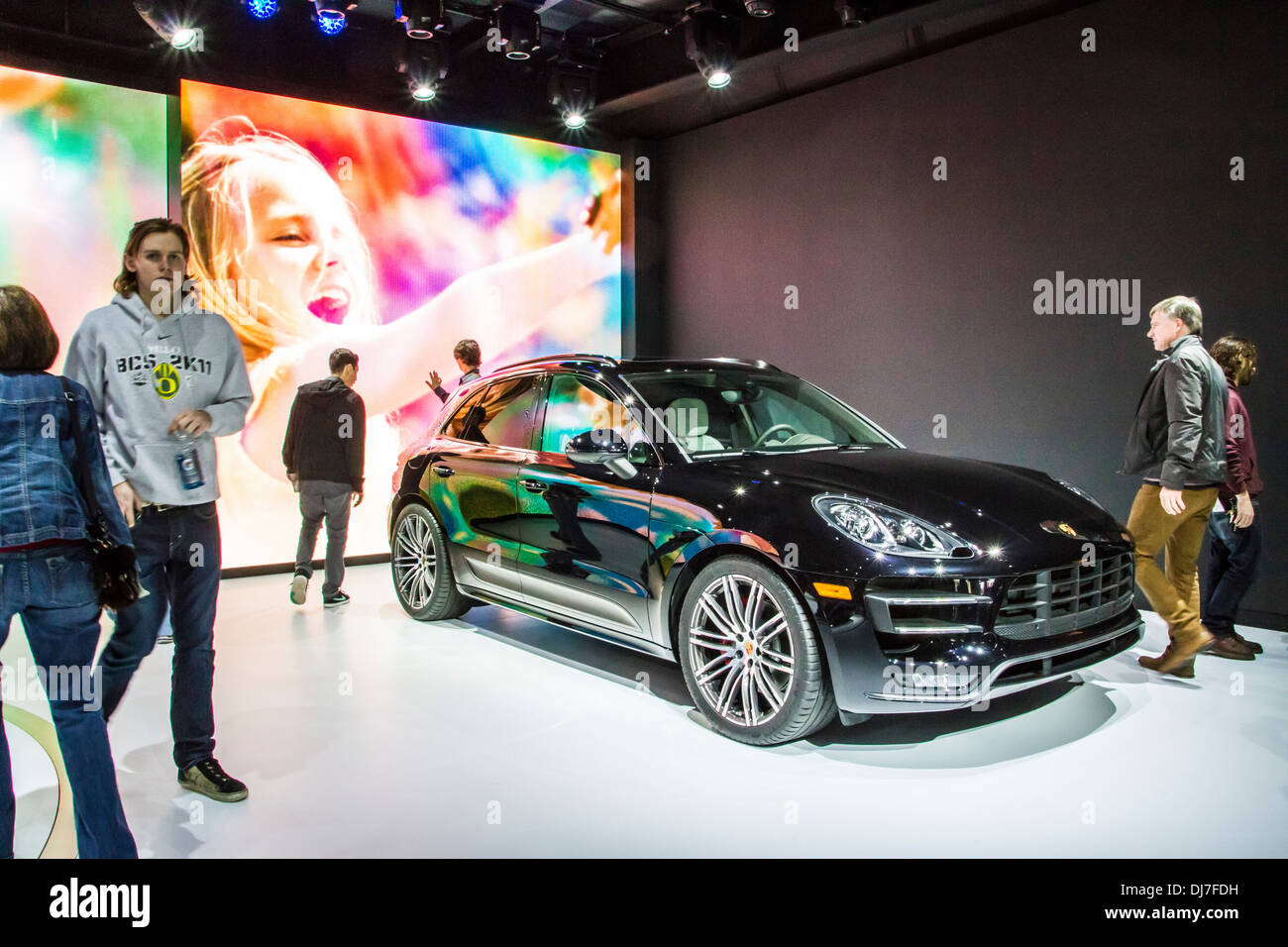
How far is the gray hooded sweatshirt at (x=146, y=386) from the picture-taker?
2.90m

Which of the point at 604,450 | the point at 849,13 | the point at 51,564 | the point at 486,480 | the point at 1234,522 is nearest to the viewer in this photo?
the point at 51,564

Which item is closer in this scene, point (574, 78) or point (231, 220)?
point (231, 220)

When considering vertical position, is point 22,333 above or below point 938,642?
above

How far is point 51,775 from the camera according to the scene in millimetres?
3365

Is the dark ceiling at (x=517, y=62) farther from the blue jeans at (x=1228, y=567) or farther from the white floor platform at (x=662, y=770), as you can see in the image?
the white floor platform at (x=662, y=770)

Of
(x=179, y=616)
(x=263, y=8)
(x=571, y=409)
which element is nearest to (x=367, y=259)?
(x=263, y=8)

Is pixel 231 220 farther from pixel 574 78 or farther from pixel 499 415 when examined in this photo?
pixel 499 415

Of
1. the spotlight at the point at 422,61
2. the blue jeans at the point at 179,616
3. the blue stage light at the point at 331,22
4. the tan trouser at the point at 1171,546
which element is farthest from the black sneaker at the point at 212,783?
the spotlight at the point at 422,61

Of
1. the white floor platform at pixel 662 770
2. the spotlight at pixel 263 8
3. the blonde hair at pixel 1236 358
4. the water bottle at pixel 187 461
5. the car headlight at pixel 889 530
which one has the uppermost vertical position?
the spotlight at pixel 263 8

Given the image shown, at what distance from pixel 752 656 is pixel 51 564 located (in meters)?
2.19

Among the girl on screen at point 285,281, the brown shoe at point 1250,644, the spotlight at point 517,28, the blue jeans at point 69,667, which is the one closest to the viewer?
the blue jeans at point 69,667

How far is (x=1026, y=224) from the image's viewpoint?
626cm

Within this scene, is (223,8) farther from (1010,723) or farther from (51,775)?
(1010,723)

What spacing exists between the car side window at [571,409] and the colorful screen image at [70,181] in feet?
11.9
